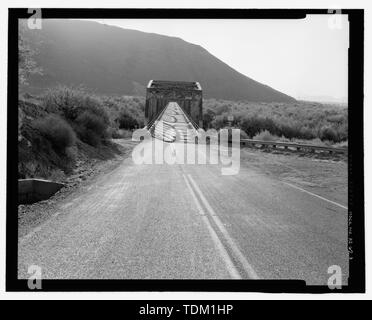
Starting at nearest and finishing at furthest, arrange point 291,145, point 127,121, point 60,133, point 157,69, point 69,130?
1. point 60,133
2. point 69,130
3. point 291,145
4. point 127,121
5. point 157,69

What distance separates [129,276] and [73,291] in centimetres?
134

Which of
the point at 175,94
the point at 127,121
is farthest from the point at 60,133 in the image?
the point at 175,94

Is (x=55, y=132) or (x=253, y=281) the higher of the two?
(x=55, y=132)

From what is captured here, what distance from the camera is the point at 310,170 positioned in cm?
1493

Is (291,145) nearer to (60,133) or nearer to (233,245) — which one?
(60,133)

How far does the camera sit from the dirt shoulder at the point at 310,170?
34.3 ft

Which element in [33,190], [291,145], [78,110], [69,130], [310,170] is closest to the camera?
[33,190]

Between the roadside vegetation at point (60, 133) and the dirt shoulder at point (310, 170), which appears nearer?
the roadside vegetation at point (60, 133)

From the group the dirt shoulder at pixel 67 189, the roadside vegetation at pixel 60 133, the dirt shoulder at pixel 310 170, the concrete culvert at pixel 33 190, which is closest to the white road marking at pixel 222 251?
the dirt shoulder at pixel 67 189

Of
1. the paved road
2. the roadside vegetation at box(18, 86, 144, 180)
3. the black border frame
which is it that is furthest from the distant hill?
the black border frame

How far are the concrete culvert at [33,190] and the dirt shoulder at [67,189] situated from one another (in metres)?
0.15

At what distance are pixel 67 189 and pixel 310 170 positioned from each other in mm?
10210

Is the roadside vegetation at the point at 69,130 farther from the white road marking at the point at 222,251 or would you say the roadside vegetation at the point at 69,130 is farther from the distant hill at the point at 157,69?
the distant hill at the point at 157,69

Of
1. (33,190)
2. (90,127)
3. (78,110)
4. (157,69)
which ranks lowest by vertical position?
(33,190)
